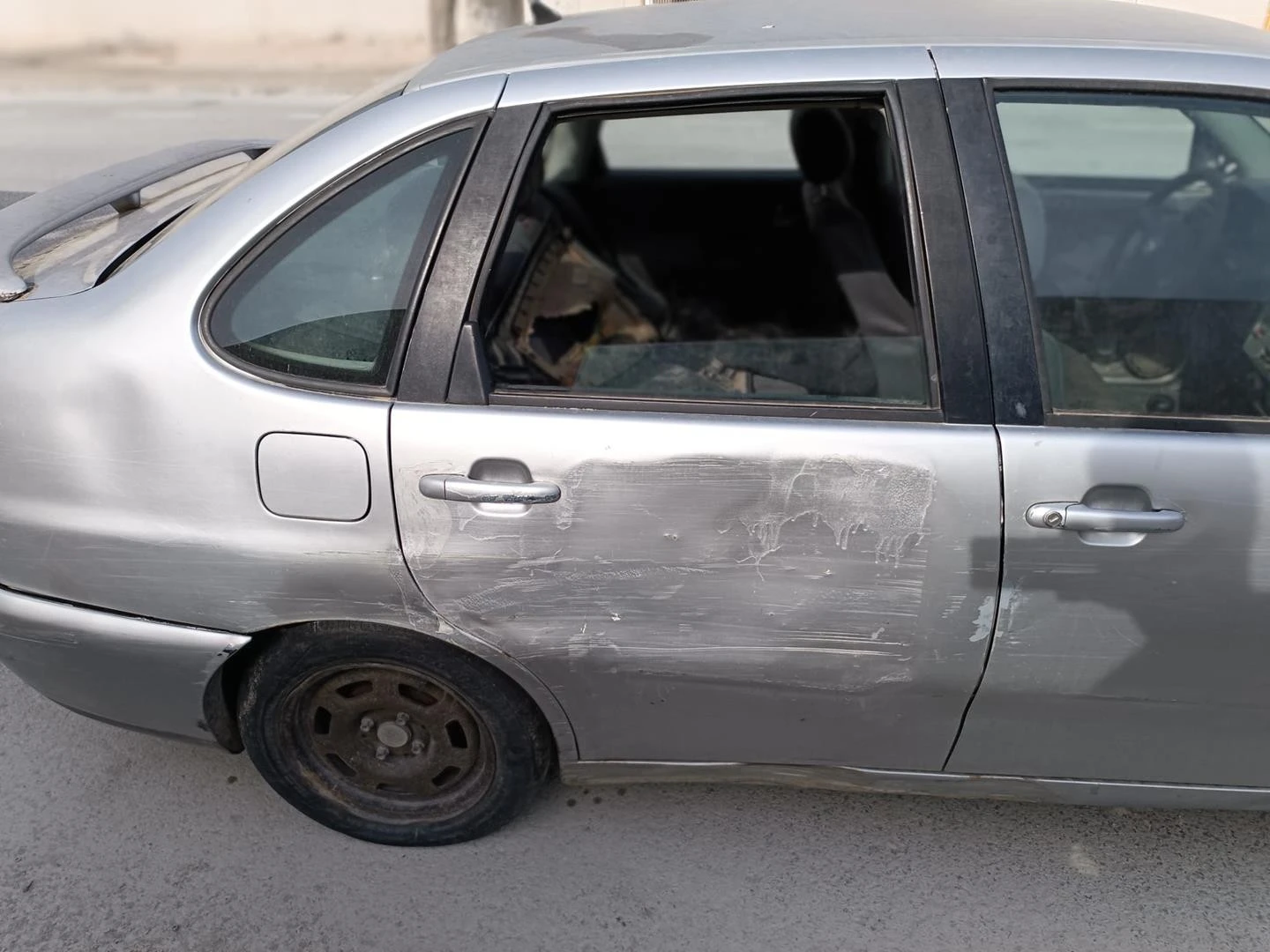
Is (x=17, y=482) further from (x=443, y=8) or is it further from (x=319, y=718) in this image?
(x=443, y=8)

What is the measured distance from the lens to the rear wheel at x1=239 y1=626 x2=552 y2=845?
79.5 inches

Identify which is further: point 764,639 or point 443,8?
point 443,8

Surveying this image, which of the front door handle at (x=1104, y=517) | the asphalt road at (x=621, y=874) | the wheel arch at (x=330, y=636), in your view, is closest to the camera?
the front door handle at (x=1104, y=517)

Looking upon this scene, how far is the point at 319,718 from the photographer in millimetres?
2189

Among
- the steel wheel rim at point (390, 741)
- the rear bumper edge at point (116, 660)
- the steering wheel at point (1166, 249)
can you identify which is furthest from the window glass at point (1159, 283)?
the rear bumper edge at point (116, 660)

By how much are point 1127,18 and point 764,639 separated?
147 cm

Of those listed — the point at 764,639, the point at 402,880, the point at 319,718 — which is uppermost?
the point at 764,639

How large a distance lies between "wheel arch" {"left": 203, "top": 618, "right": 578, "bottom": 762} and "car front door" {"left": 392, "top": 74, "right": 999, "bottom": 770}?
32mm

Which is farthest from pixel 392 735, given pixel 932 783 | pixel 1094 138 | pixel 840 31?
pixel 1094 138

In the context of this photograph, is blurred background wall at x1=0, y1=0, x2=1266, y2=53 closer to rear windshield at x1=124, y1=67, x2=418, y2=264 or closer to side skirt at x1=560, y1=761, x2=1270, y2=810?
rear windshield at x1=124, y1=67, x2=418, y2=264

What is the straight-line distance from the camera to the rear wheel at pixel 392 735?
2.02 metres

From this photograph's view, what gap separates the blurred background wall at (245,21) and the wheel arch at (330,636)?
32.0ft

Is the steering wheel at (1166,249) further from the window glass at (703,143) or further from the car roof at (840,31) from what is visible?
the window glass at (703,143)

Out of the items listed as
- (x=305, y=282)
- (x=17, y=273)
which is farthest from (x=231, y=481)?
(x=17, y=273)
